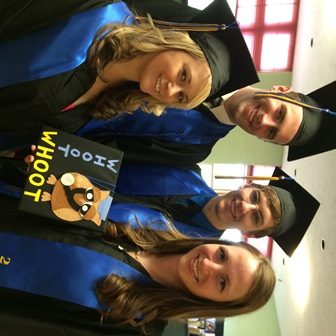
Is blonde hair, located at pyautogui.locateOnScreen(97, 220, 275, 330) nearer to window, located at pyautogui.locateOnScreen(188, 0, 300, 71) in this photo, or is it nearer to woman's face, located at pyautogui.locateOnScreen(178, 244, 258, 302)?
woman's face, located at pyautogui.locateOnScreen(178, 244, 258, 302)

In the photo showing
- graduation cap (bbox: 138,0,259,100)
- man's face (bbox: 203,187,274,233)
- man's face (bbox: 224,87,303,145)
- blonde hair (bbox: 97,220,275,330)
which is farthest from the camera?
man's face (bbox: 203,187,274,233)

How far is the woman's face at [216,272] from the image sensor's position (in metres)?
1.47

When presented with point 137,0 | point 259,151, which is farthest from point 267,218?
point 259,151

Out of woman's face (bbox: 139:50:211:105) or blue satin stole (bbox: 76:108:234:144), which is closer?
woman's face (bbox: 139:50:211:105)

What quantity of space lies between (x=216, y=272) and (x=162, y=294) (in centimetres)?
21

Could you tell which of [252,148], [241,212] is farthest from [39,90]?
[252,148]

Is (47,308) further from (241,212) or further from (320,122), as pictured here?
(320,122)

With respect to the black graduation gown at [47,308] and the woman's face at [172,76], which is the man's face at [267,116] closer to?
the woman's face at [172,76]

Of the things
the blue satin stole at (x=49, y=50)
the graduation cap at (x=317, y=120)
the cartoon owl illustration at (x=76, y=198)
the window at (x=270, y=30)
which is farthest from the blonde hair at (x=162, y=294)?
the window at (x=270, y=30)

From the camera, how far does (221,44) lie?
1656mm

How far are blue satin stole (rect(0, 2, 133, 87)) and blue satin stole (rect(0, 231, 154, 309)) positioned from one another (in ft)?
1.71

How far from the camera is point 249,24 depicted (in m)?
5.86

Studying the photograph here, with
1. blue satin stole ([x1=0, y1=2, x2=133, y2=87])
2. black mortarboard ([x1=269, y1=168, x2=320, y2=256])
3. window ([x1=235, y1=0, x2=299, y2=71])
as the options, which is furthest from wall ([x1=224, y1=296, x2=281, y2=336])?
blue satin stole ([x1=0, y1=2, x2=133, y2=87])

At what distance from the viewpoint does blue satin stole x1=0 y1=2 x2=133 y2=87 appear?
128cm
